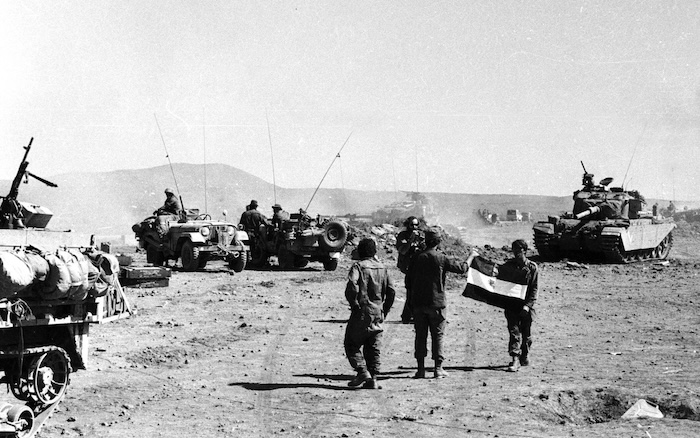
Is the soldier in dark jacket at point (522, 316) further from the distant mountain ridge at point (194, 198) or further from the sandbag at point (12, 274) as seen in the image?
the distant mountain ridge at point (194, 198)

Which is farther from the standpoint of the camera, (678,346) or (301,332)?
(301,332)

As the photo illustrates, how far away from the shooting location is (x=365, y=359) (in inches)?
410

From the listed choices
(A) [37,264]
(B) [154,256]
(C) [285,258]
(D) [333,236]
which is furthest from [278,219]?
(A) [37,264]

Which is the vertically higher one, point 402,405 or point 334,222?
point 334,222

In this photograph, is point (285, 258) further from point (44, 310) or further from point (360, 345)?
point (44, 310)

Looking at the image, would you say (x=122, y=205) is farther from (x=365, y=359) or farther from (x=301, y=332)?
(x=365, y=359)

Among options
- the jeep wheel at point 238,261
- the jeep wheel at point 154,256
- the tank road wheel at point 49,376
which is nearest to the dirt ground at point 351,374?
the tank road wheel at point 49,376

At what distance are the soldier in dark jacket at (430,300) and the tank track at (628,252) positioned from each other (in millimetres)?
18168

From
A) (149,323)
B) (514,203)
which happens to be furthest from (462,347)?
(514,203)

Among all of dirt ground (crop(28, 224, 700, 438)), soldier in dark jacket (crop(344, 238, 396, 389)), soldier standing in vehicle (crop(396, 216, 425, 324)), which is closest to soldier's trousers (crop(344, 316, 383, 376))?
soldier in dark jacket (crop(344, 238, 396, 389))

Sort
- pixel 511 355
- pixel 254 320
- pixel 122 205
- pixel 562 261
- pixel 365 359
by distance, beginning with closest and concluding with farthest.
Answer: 1. pixel 365 359
2. pixel 511 355
3. pixel 254 320
4. pixel 562 261
5. pixel 122 205

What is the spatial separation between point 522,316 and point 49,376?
5.95m

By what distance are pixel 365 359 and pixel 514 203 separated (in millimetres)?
96312

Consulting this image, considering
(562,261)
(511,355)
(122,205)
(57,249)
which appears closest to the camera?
(57,249)
